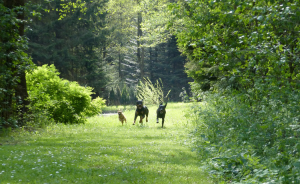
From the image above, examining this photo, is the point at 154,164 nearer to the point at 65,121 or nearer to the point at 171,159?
the point at 171,159

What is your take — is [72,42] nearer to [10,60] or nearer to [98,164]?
[10,60]

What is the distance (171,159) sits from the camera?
8.11 meters

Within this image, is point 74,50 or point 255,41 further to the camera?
point 74,50

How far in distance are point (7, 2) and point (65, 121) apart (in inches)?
305

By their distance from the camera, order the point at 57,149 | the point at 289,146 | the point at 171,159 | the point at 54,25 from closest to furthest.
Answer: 1. the point at 289,146
2. the point at 171,159
3. the point at 57,149
4. the point at 54,25

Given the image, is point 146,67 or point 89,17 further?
point 146,67

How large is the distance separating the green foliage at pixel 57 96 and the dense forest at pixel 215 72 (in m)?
0.06

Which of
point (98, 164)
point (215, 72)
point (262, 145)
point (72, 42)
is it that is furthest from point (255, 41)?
point (72, 42)

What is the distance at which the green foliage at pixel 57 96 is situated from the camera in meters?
16.6

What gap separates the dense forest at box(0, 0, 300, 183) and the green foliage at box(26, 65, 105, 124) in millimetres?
63

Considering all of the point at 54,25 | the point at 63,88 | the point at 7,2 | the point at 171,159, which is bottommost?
the point at 171,159

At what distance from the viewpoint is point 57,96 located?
18.2 metres

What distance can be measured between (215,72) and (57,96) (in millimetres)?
9552

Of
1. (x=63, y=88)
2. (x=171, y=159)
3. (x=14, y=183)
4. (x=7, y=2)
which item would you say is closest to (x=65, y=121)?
(x=63, y=88)
